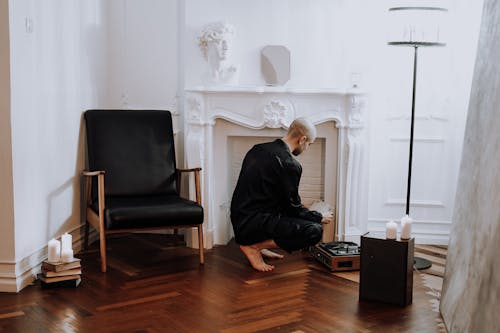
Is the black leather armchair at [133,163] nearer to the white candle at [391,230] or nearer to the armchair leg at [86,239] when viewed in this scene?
the armchair leg at [86,239]

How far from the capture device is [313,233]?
4.57 meters

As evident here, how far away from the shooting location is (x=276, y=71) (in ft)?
17.2

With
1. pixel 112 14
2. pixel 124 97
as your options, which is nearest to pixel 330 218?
pixel 124 97

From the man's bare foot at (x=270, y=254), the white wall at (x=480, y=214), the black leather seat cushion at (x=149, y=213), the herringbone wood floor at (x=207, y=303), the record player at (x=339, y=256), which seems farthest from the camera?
the man's bare foot at (x=270, y=254)

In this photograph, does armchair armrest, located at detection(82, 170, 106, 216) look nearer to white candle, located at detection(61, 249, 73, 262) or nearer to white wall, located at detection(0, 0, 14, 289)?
white candle, located at detection(61, 249, 73, 262)

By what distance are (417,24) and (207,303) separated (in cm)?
238

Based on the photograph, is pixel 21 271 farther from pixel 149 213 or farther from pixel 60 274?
pixel 149 213

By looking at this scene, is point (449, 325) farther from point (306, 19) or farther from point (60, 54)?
point (60, 54)

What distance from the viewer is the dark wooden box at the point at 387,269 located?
3736 millimetres

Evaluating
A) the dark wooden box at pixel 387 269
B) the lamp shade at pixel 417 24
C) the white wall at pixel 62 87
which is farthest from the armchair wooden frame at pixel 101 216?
the lamp shade at pixel 417 24

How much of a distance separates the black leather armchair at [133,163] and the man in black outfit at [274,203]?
334 mm

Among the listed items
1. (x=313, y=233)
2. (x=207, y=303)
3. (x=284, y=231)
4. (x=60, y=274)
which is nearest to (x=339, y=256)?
(x=313, y=233)

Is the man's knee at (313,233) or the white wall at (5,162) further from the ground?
the white wall at (5,162)

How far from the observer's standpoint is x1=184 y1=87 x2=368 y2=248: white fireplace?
16.7 ft
